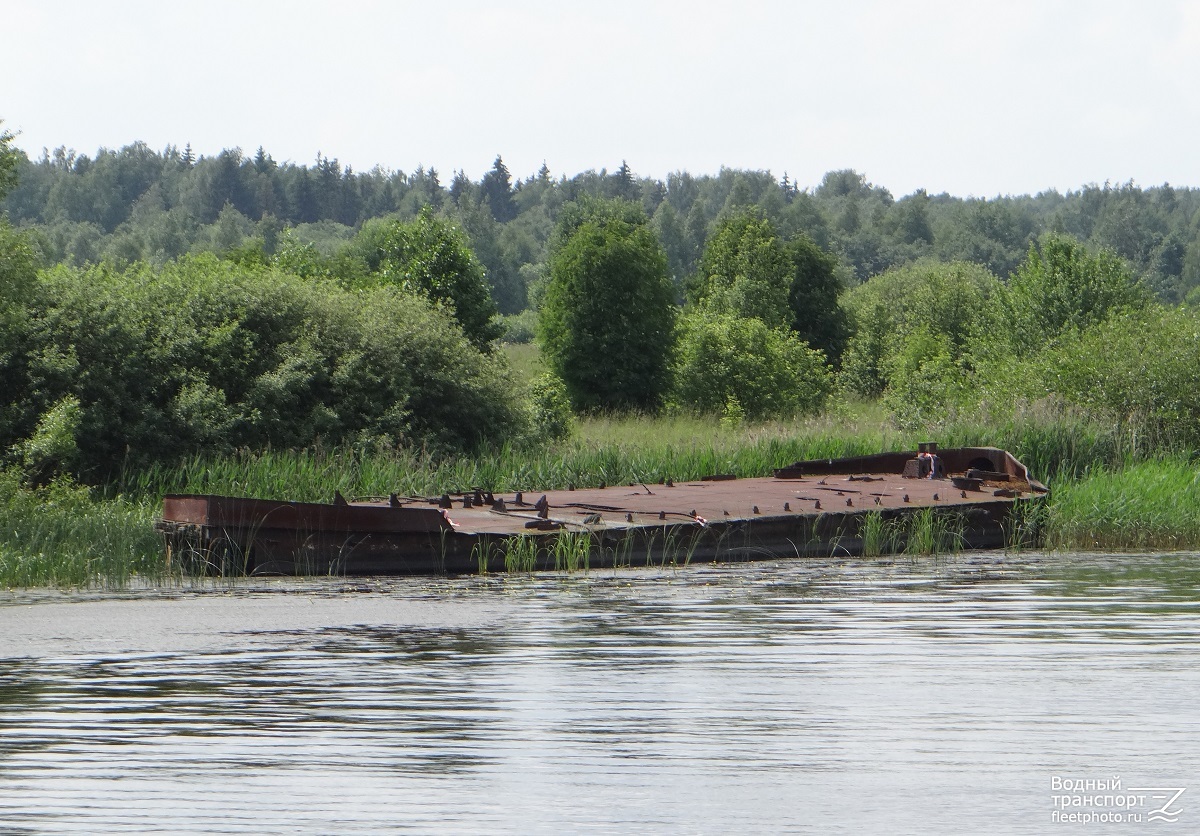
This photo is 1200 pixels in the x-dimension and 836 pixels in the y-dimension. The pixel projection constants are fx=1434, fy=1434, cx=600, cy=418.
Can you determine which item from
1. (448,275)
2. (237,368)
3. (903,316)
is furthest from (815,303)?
(237,368)

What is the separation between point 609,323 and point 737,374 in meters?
5.18

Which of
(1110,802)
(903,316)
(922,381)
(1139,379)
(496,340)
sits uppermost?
(903,316)

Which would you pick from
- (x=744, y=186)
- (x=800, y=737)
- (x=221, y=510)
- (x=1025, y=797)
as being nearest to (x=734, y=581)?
(x=221, y=510)

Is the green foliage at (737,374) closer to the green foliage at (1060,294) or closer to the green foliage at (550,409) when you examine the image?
the green foliage at (550,409)

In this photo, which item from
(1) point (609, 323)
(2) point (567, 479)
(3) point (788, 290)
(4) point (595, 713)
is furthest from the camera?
(3) point (788, 290)

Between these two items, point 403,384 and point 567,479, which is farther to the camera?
point 403,384

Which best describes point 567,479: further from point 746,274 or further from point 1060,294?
point 746,274

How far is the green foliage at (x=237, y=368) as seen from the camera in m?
24.1

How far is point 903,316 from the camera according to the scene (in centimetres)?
8256

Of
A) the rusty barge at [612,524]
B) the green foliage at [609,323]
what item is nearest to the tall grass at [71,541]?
the rusty barge at [612,524]

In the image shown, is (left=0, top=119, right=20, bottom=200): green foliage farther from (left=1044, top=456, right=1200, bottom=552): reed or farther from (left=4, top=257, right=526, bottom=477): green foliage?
(left=1044, top=456, right=1200, bottom=552): reed

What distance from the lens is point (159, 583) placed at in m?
15.4

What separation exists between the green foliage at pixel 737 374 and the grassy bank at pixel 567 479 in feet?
71.2

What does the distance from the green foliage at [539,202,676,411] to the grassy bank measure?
21451 millimetres
